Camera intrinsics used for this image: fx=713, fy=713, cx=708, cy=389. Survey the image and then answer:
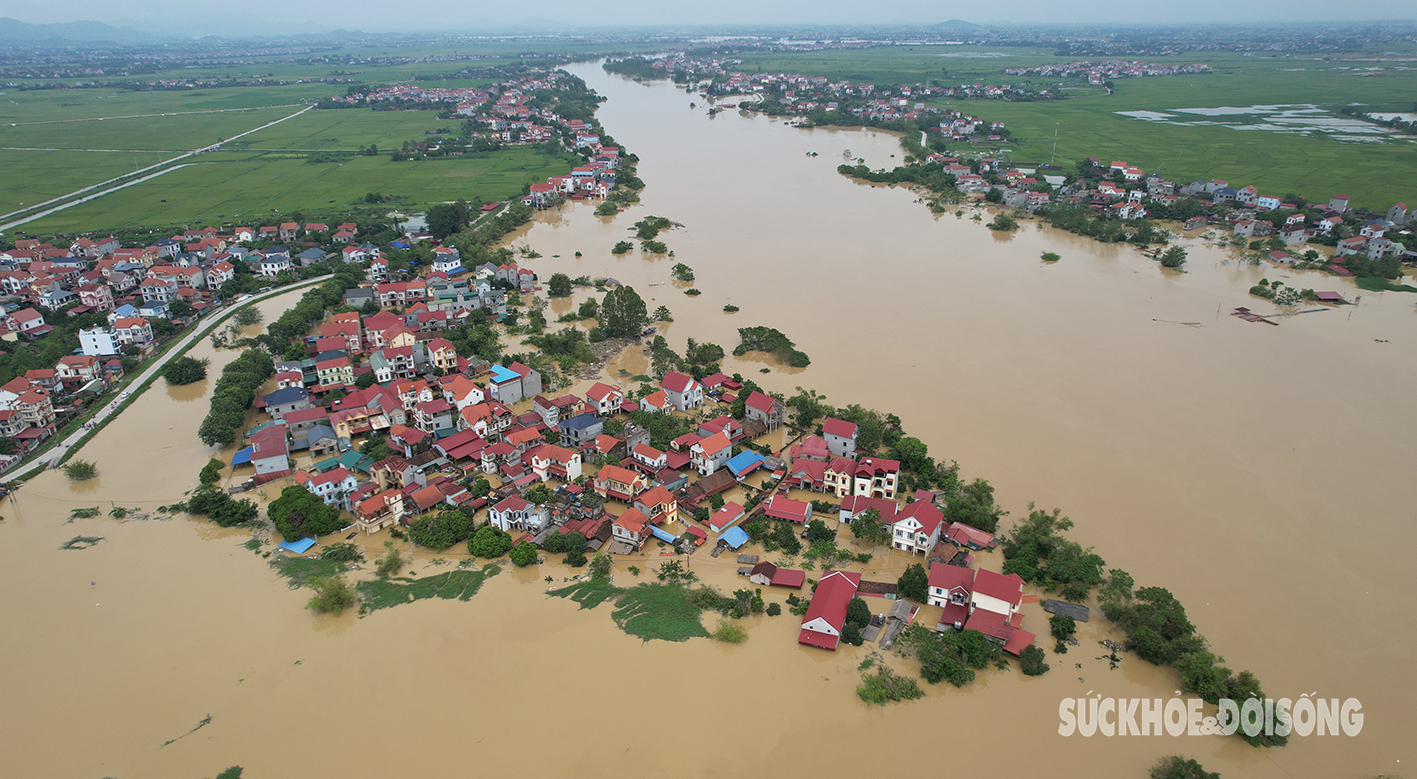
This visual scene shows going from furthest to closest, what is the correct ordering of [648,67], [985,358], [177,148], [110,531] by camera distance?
[648,67]
[177,148]
[985,358]
[110,531]

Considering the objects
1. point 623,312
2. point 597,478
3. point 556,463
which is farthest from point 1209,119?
point 556,463

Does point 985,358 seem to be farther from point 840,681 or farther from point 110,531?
point 110,531

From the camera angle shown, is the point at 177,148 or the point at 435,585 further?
the point at 177,148

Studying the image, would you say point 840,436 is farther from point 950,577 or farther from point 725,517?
point 950,577

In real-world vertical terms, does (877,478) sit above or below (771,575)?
above

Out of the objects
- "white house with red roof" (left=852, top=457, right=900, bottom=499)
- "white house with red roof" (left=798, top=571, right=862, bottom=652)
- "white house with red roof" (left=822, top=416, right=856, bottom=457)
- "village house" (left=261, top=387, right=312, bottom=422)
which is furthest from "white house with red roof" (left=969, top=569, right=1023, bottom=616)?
"village house" (left=261, top=387, right=312, bottom=422)

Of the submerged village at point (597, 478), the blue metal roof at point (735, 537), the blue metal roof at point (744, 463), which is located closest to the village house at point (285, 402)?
the submerged village at point (597, 478)

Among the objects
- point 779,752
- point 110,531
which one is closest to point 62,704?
point 110,531
